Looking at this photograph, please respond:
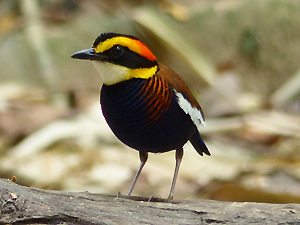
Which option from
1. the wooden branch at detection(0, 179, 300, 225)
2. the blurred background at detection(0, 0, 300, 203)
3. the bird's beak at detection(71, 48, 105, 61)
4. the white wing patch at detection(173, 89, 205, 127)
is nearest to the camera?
the wooden branch at detection(0, 179, 300, 225)

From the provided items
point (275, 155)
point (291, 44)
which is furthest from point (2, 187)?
point (291, 44)

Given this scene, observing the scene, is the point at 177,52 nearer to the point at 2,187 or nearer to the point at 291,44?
the point at 291,44

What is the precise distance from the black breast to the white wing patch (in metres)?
0.02

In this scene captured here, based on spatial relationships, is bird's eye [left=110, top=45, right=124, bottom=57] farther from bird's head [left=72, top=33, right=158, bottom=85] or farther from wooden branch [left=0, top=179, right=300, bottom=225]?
wooden branch [left=0, top=179, right=300, bottom=225]

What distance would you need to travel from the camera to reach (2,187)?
5.32 feet

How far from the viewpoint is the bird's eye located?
179 cm

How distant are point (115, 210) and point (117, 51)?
0.68 metres

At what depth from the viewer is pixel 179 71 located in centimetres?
541

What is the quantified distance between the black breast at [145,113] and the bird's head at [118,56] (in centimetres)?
4

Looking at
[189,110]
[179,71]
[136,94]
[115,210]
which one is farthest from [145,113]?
[179,71]

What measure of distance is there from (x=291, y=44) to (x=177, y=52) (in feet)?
4.75

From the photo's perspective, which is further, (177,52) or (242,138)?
(177,52)

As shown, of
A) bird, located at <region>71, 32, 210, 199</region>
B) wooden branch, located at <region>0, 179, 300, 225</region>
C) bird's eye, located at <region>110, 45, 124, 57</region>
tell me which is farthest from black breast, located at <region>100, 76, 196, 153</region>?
wooden branch, located at <region>0, 179, 300, 225</region>

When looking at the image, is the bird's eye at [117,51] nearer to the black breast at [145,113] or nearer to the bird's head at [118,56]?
the bird's head at [118,56]
